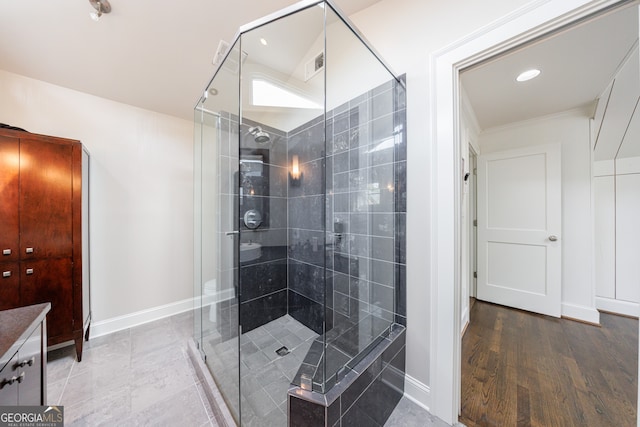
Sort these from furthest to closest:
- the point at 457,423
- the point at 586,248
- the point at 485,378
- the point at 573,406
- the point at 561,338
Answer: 1. the point at 586,248
2. the point at 561,338
3. the point at 485,378
4. the point at 573,406
5. the point at 457,423

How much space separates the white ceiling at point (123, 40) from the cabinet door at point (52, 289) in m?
1.55

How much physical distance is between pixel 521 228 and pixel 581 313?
1001 millimetres

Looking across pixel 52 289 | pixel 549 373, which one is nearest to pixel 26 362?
pixel 52 289

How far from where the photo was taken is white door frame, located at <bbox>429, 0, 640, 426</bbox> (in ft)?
3.83

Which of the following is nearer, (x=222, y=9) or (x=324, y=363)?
(x=324, y=363)

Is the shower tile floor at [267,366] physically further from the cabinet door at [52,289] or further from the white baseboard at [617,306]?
the white baseboard at [617,306]

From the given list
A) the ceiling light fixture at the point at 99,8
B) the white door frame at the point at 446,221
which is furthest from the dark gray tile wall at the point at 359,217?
the ceiling light fixture at the point at 99,8

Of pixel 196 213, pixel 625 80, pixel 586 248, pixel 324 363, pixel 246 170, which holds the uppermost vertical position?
pixel 625 80

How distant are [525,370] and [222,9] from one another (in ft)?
10.8

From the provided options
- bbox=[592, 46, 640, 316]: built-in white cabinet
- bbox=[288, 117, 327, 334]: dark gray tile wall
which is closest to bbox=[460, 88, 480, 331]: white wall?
bbox=[592, 46, 640, 316]: built-in white cabinet

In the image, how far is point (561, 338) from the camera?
1.98m

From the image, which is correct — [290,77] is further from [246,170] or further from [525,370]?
[525,370]

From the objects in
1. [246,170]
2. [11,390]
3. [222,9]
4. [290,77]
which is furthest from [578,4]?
[11,390]

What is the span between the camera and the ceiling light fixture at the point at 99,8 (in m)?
1.24
